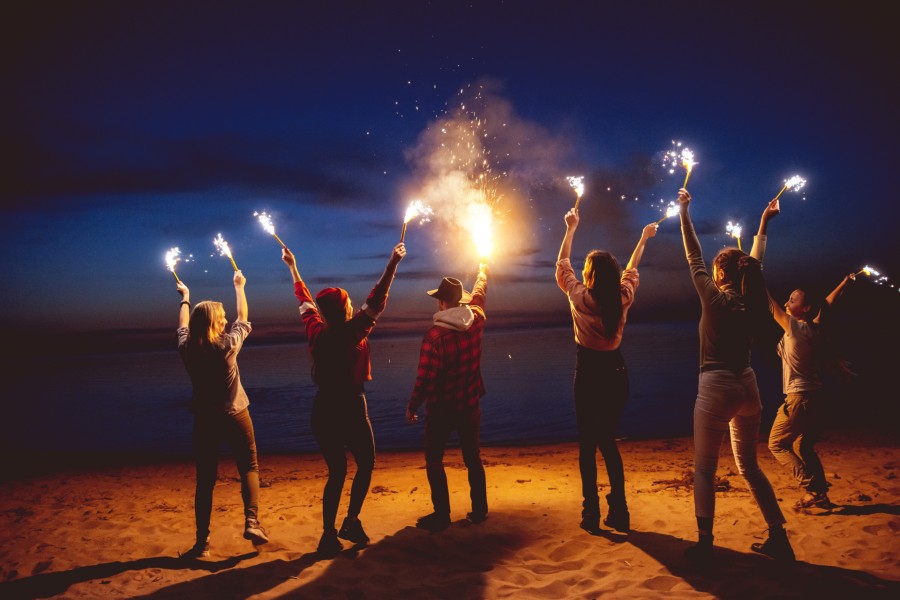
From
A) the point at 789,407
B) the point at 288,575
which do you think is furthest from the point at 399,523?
the point at 789,407

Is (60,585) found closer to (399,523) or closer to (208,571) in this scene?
(208,571)

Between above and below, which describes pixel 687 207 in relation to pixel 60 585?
above

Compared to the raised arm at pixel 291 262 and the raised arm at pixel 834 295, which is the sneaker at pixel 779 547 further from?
the raised arm at pixel 291 262

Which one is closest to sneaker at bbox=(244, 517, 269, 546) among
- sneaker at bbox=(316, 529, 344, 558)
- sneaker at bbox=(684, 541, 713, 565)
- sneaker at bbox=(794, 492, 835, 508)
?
sneaker at bbox=(316, 529, 344, 558)

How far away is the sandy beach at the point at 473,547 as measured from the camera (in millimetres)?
3711

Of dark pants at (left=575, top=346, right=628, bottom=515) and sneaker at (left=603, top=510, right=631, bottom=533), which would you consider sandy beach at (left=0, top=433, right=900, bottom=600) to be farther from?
dark pants at (left=575, top=346, right=628, bottom=515)

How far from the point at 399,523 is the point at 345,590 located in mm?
1646

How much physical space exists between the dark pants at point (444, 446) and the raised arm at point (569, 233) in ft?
5.88

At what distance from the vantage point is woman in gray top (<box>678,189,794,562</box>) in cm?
364

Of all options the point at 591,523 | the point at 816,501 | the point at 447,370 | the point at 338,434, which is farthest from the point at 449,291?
the point at 816,501

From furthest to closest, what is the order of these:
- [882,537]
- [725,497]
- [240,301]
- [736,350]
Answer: [725,497] < [240,301] < [882,537] < [736,350]

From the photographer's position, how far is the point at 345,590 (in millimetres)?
3801

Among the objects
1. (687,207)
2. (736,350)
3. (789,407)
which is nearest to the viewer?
(736,350)

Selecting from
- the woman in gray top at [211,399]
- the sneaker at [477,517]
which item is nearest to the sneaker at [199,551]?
the woman in gray top at [211,399]
